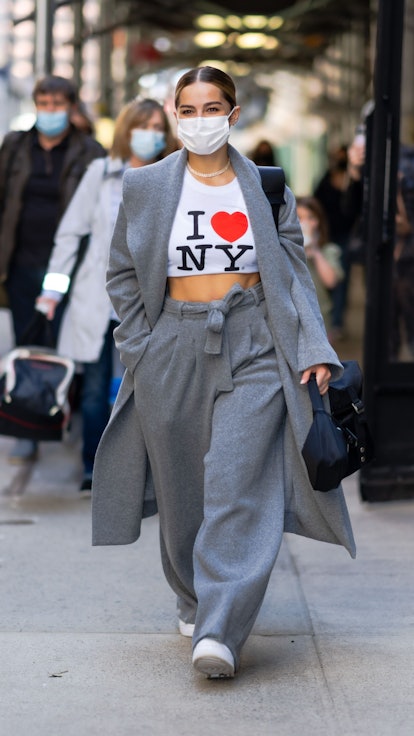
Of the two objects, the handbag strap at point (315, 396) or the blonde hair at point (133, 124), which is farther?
the blonde hair at point (133, 124)

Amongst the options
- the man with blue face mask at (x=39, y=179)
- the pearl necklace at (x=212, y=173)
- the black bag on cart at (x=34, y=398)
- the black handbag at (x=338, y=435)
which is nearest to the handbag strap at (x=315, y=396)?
the black handbag at (x=338, y=435)

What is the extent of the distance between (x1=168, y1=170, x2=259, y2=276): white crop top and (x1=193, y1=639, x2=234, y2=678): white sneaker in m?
1.10

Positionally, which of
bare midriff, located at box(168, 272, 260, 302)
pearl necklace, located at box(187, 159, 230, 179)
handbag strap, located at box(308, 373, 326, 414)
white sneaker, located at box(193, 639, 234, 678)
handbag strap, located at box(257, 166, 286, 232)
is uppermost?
pearl necklace, located at box(187, 159, 230, 179)

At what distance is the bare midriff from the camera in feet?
13.4

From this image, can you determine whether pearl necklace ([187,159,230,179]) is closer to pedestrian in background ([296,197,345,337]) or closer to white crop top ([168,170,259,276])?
white crop top ([168,170,259,276])

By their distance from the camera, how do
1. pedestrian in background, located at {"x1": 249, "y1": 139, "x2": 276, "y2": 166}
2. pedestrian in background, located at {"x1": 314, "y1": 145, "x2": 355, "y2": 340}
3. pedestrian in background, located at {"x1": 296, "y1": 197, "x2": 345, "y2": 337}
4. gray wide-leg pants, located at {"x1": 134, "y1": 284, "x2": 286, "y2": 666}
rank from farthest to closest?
pedestrian in background, located at {"x1": 249, "y1": 139, "x2": 276, "y2": 166}, pedestrian in background, located at {"x1": 314, "y1": 145, "x2": 355, "y2": 340}, pedestrian in background, located at {"x1": 296, "y1": 197, "x2": 345, "y2": 337}, gray wide-leg pants, located at {"x1": 134, "y1": 284, "x2": 286, "y2": 666}

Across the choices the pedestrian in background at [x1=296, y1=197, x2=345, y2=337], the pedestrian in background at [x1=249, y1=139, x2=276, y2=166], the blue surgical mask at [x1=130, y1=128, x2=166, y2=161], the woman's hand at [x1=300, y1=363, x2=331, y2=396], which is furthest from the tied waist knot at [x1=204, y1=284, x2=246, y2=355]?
the pedestrian in background at [x1=249, y1=139, x2=276, y2=166]

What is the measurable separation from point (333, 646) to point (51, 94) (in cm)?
365

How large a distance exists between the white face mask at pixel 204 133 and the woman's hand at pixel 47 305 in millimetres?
2505

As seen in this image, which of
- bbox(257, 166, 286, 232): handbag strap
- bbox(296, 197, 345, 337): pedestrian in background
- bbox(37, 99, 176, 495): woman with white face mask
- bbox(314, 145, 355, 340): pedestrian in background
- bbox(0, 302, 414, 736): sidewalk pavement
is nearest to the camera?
bbox(0, 302, 414, 736): sidewalk pavement

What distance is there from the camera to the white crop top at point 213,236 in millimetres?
4035

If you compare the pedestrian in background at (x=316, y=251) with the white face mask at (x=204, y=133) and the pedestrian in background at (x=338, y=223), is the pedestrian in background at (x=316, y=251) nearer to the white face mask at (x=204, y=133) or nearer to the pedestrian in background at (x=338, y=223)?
the white face mask at (x=204, y=133)

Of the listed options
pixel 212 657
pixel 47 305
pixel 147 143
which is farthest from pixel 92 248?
pixel 212 657

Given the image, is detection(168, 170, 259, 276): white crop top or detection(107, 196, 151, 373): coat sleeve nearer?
detection(168, 170, 259, 276): white crop top
